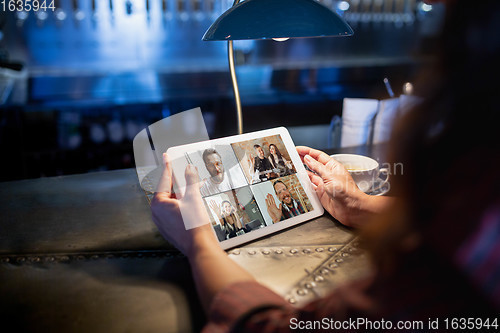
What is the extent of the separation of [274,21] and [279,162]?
1.08 ft

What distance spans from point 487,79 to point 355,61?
357 centimetres

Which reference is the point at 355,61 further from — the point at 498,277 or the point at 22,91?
the point at 498,277

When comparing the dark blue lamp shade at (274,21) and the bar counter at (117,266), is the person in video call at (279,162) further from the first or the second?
the dark blue lamp shade at (274,21)

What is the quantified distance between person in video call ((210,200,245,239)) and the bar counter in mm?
39

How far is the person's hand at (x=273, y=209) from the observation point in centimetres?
83

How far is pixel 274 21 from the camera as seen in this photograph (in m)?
0.81

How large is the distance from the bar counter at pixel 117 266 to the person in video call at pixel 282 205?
4 cm

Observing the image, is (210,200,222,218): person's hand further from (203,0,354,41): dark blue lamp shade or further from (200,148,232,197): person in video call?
(203,0,354,41): dark blue lamp shade

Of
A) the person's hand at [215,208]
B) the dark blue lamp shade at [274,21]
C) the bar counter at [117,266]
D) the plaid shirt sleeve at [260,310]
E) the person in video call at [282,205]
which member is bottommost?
the bar counter at [117,266]

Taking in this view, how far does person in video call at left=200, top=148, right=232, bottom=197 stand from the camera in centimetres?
81

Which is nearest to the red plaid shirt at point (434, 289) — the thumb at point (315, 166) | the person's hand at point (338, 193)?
the person's hand at point (338, 193)

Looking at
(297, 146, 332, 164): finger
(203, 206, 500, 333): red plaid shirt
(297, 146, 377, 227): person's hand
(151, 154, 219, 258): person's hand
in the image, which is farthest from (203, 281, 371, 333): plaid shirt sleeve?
(297, 146, 332, 164): finger

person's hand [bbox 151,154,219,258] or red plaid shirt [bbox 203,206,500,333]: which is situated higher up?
red plaid shirt [bbox 203,206,500,333]

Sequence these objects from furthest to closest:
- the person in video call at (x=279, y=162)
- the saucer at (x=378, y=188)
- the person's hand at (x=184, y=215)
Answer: the saucer at (x=378, y=188) → the person in video call at (x=279, y=162) → the person's hand at (x=184, y=215)
